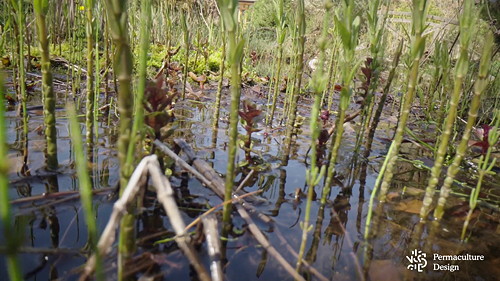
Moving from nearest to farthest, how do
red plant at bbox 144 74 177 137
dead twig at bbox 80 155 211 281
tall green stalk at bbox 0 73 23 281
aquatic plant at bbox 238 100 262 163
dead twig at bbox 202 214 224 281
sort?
tall green stalk at bbox 0 73 23 281
dead twig at bbox 80 155 211 281
dead twig at bbox 202 214 224 281
red plant at bbox 144 74 177 137
aquatic plant at bbox 238 100 262 163

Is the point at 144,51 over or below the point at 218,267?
over

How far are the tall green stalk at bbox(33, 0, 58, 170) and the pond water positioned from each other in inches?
5.6


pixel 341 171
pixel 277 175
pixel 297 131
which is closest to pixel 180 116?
pixel 297 131

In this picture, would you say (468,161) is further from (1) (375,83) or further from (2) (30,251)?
(2) (30,251)

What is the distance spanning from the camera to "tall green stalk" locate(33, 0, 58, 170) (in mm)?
1075

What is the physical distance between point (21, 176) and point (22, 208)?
280 mm

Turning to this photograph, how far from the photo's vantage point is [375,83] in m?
1.78

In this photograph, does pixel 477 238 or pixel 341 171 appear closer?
pixel 477 238

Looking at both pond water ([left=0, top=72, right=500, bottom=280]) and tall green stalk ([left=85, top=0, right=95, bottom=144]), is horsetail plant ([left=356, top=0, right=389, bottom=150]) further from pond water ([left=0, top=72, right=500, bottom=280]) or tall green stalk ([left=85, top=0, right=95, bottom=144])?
tall green stalk ([left=85, top=0, right=95, bottom=144])

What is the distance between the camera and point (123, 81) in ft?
2.24

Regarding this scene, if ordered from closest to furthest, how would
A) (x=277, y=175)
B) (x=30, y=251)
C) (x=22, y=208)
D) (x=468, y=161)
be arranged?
(x=30, y=251)
(x=22, y=208)
(x=277, y=175)
(x=468, y=161)

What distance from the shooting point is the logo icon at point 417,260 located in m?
1.03

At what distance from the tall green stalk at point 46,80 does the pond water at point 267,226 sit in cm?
14

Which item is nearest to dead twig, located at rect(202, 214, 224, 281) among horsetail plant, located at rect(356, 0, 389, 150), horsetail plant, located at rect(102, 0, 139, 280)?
horsetail plant, located at rect(102, 0, 139, 280)
